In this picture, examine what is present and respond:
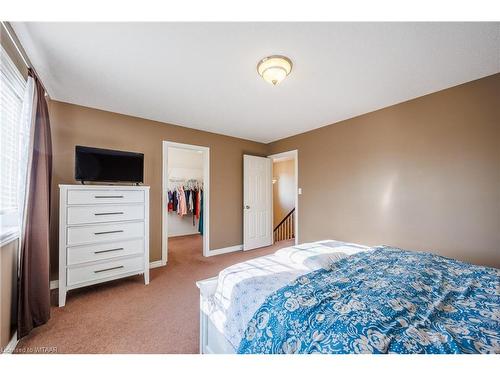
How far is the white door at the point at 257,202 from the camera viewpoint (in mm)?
4234

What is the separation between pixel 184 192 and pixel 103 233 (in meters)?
3.13

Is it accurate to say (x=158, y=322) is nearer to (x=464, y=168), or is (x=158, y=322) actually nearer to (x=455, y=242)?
(x=455, y=242)

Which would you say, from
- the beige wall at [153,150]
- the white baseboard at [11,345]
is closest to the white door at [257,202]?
the beige wall at [153,150]

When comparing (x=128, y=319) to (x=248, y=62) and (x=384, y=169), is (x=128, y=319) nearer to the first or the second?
(x=248, y=62)

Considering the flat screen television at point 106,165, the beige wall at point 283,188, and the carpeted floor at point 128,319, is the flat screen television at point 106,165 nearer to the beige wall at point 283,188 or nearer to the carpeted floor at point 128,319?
the carpeted floor at point 128,319

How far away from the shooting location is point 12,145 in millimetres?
1638

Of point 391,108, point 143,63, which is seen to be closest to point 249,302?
point 143,63

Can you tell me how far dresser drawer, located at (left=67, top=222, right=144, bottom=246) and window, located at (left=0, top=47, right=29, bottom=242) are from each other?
57 cm

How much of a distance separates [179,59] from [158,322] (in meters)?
2.36

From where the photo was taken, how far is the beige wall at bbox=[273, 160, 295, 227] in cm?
674

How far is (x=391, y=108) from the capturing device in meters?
2.76

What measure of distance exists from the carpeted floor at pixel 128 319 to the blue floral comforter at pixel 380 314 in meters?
1.05
